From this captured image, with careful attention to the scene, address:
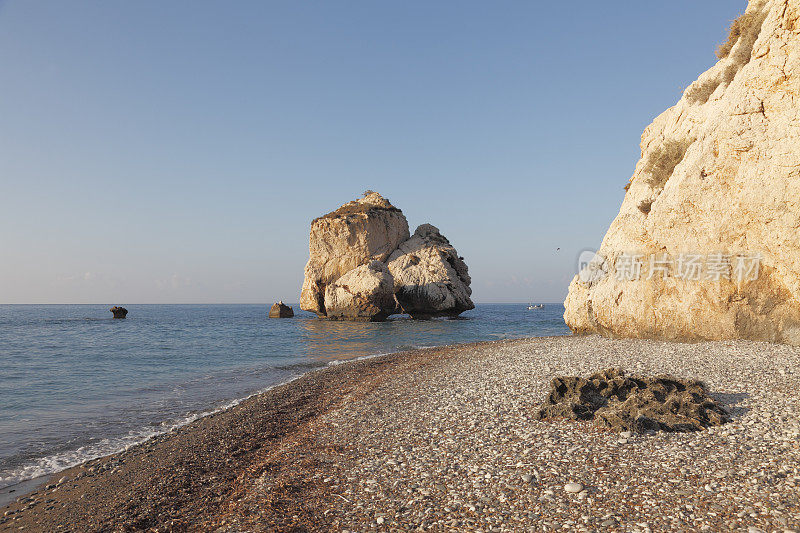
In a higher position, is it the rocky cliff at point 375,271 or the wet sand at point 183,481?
the rocky cliff at point 375,271

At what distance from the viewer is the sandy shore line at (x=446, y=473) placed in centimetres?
564

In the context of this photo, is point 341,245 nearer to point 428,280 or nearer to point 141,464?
point 428,280

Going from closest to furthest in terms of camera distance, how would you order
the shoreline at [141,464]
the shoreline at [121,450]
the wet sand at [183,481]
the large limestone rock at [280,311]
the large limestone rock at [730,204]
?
the wet sand at [183,481]
the shoreline at [141,464]
the shoreline at [121,450]
the large limestone rock at [730,204]
the large limestone rock at [280,311]

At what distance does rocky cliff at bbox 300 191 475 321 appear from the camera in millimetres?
61156

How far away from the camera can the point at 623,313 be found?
22188 millimetres

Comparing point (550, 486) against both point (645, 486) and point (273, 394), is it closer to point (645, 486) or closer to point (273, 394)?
point (645, 486)

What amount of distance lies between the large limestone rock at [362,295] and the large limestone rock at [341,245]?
9.72 ft

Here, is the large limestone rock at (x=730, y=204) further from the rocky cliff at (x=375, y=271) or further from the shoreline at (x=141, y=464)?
the rocky cliff at (x=375, y=271)

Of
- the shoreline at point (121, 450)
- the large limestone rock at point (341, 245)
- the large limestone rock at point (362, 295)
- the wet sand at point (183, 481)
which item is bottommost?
the shoreline at point (121, 450)

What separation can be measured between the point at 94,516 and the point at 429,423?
6371 millimetres

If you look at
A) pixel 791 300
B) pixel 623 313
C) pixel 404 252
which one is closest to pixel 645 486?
pixel 791 300

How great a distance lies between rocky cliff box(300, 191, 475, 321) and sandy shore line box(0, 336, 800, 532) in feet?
159

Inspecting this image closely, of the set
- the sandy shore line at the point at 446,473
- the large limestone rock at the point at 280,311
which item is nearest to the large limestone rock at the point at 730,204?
the sandy shore line at the point at 446,473

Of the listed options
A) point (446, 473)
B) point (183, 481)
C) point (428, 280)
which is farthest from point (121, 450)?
point (428, 280)
